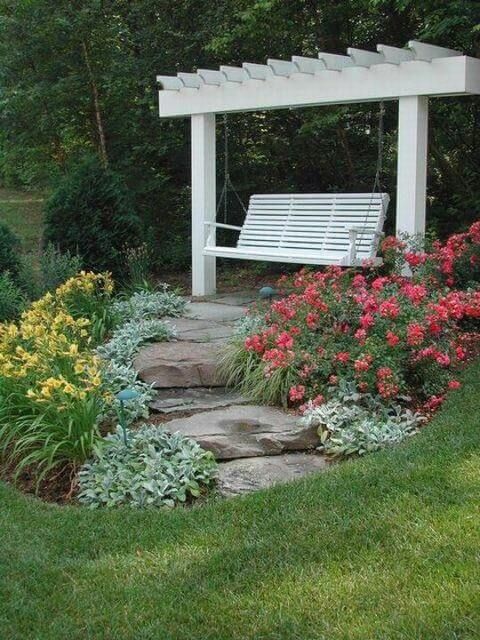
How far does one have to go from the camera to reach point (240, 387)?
517 centimetres

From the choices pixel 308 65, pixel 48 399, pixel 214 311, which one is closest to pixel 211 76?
pixel 308 65

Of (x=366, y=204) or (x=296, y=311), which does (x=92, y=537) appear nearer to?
(x=296, y=311)

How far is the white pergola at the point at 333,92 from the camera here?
623 cm

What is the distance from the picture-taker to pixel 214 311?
23.6 ft

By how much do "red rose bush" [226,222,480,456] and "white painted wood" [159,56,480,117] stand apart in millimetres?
1609

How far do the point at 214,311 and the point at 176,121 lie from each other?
4745 mm

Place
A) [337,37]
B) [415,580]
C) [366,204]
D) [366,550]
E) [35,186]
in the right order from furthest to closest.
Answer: [35,186], [337,37], [366,204], [366,550], [415,580]

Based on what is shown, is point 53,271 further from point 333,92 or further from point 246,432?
point 246,432

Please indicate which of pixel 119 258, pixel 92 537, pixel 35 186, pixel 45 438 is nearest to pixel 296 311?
pixel 45 438

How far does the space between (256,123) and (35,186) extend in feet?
12.0

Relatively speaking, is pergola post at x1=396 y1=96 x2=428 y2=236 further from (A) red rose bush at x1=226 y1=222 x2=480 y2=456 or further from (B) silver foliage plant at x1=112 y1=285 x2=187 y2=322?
(B) silver foliage plant at x1=112 y1=285 x2=187 y2=322

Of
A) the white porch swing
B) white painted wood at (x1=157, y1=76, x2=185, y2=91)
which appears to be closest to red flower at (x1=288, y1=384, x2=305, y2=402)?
the white porch swing

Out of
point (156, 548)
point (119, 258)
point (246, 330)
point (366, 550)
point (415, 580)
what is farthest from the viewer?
point (119, 258)

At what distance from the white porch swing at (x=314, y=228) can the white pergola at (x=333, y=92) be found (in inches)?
12.9
